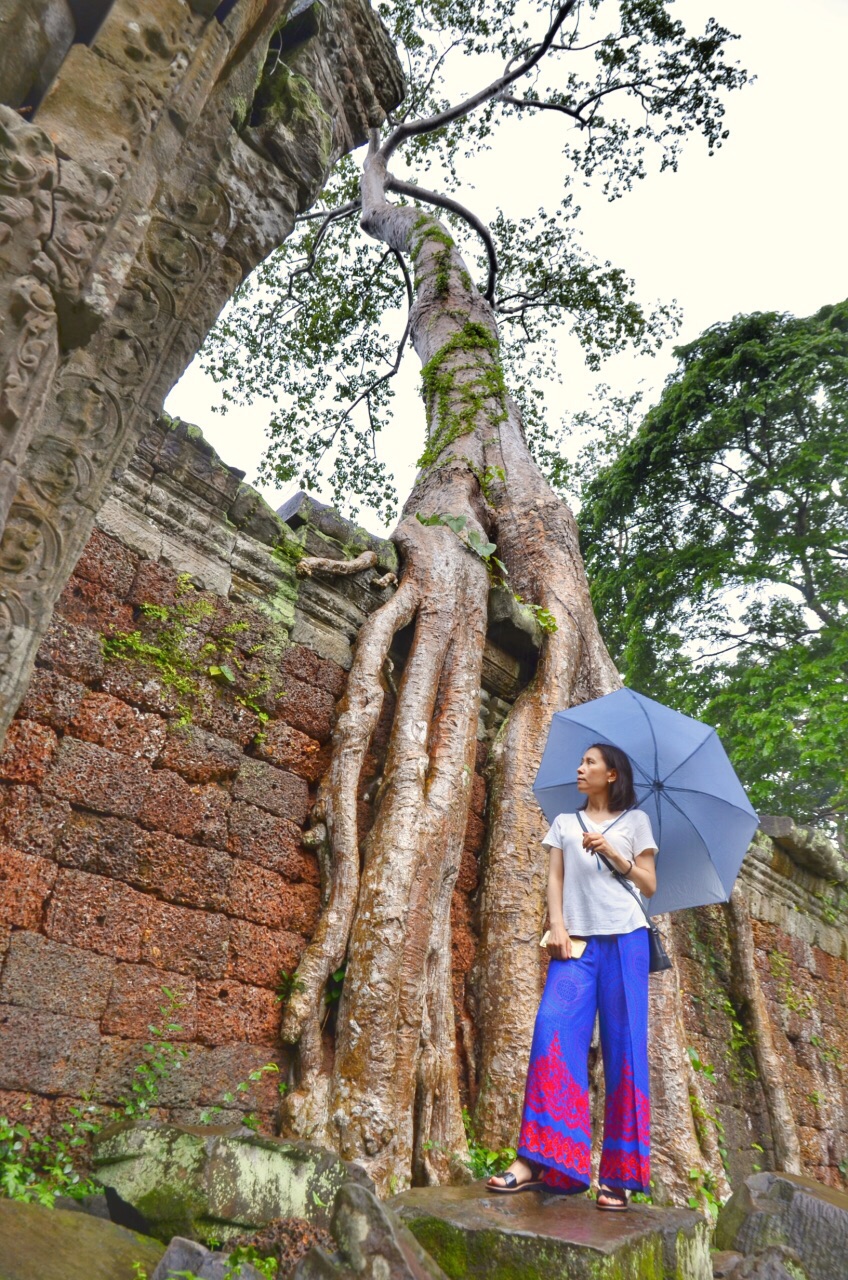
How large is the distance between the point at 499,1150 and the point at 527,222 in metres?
10.6

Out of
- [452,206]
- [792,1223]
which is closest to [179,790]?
[792,1223]

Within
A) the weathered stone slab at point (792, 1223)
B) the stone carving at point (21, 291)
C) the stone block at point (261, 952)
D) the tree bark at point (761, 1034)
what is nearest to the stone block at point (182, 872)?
the stone block at point (261, 952)

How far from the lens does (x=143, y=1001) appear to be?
2.67 m

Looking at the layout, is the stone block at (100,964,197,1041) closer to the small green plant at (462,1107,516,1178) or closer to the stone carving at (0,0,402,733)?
the small green plant at (462,1107,516,1178)

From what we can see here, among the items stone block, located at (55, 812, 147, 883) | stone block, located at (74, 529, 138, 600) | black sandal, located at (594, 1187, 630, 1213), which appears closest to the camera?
black sandal, located at (594, 1187, 630, 1213)

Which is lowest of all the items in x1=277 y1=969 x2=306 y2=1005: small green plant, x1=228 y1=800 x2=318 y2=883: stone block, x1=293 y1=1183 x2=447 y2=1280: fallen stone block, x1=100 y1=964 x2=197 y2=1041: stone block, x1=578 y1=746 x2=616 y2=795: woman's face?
x1=293 y1=1183 x2=447 y2=1280: fallen stone block

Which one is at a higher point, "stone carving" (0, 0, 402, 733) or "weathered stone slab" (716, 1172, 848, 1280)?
"stone carving" (0, 0, 402, 733)

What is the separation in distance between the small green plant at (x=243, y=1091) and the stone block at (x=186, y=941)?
36 cm

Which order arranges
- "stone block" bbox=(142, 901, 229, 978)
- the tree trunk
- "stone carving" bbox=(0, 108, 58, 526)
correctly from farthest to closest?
the tree trunk → "stone block" bbox=(142, 901, 229, 978) → "stone carving" bbox=(0, 108, 58, 526)

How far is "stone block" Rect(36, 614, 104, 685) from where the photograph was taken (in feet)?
9.14

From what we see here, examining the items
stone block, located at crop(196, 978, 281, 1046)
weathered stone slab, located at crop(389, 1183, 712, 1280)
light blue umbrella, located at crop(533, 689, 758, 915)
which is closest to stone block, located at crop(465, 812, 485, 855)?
light blue umbrella, located at crop(533, 689, 758, 915)

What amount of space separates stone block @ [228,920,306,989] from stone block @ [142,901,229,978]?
47 mm

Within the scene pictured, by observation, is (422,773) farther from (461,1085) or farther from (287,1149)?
(287,1149)

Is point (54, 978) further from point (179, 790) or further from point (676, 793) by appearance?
point (676, 793)
